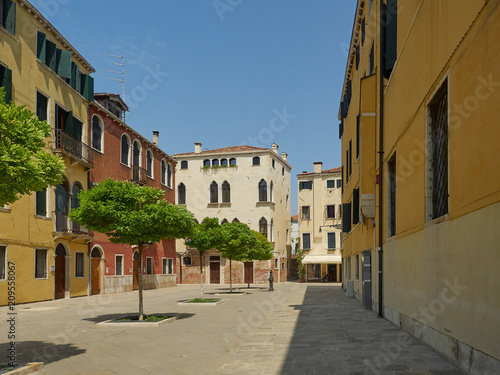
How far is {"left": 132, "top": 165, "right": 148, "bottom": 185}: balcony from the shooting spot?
3416 centimetres

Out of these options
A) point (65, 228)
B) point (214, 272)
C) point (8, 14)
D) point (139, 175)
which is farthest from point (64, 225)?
point (214, 272)

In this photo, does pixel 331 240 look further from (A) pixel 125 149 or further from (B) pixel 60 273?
(B) pixel 60 273

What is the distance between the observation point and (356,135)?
21750mm

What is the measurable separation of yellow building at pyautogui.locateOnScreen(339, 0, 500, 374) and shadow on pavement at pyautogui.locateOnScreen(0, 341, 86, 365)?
256 inches

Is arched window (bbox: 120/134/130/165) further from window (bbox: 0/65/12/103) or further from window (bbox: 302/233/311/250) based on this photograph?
window (bbox: 302/233/311/250)

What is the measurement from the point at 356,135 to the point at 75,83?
49.4 ft

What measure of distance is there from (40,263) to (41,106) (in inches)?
283

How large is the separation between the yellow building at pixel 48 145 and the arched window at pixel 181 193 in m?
24.5

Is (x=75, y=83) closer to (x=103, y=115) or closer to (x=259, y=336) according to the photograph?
(x=103, y=115)

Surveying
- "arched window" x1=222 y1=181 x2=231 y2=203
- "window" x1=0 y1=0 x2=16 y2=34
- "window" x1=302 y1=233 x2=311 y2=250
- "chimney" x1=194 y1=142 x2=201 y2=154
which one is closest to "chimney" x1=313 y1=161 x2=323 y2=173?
"window" x1=302 y1=233 x2=311 y2=250

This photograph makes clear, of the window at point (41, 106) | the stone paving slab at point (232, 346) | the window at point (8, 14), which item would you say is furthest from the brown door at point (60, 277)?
the window at point (8, 14)

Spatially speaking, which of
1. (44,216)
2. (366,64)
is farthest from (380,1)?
(44,216)

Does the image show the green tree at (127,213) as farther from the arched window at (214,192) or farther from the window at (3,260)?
the arched window at (214,192)

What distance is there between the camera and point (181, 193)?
52594 mm
